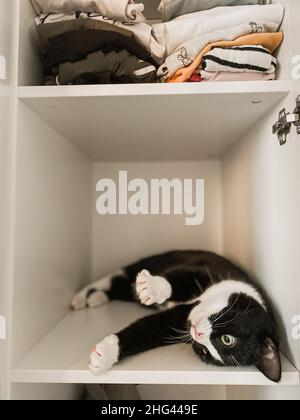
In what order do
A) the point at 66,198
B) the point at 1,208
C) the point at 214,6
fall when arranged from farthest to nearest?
the point at 66,198
the point at 214,6
the point at 1,208

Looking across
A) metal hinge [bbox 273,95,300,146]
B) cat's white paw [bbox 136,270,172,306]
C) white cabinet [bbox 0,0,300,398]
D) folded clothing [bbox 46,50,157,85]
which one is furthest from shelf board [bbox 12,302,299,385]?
folded clothing [bbox 46,50,157,85]

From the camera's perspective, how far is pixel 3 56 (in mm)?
573

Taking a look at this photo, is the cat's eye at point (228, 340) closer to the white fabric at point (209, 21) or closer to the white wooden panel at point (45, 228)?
the white wooden panel at point (45, 228)

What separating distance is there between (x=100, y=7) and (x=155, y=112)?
0.23 m

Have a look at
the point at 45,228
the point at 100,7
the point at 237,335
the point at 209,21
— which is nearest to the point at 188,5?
the point at 209,21

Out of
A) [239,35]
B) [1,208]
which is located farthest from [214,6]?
[1,208]

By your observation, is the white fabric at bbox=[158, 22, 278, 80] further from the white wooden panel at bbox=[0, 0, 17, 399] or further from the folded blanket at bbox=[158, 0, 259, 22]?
the white wooden panel at bbox=[0, 0, 17, 399]

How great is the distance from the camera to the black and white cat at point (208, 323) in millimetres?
604

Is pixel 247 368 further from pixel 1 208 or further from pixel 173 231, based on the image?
pixel 173 231

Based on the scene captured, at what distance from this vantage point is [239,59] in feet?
1.96

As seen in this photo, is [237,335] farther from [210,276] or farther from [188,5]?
[188,5]

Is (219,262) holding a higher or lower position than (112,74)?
lower
